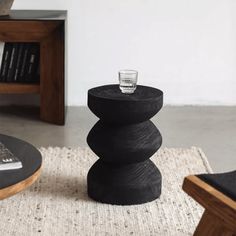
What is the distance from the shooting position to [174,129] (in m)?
3.20

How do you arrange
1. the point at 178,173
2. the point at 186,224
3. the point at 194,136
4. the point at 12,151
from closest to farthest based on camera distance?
the point at 12,151
the point at 186,224
the point at 178,173
the point at 194,136

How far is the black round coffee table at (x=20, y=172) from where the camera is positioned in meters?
1.50

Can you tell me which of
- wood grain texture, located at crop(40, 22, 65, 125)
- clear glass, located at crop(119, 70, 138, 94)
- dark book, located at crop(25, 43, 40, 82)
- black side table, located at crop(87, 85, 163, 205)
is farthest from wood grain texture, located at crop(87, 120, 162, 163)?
dark book, located at crop(25, 43, 40, 82)

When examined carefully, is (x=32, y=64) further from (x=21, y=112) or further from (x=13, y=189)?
(x=13, y=189)

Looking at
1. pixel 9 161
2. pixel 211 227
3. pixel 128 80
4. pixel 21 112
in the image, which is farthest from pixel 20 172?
pixel 21 112

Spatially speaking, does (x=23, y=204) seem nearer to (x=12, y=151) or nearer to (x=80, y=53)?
(x=12, y=151)

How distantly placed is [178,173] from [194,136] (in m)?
0.59

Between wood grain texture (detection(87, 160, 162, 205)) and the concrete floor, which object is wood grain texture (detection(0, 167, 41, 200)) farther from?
the concrete floor

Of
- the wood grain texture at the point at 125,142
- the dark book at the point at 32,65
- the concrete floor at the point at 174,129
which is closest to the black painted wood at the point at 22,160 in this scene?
the wood grain texture at the point at 125,142

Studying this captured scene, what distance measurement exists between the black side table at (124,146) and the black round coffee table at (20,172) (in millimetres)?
451

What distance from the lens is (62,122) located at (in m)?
3.24

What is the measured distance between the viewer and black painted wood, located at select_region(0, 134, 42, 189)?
60.2 inches

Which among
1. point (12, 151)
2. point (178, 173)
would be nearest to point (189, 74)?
point (178, 173)

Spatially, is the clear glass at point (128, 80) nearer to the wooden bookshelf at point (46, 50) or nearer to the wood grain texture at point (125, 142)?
the wood grain texture at point (125, 142)
